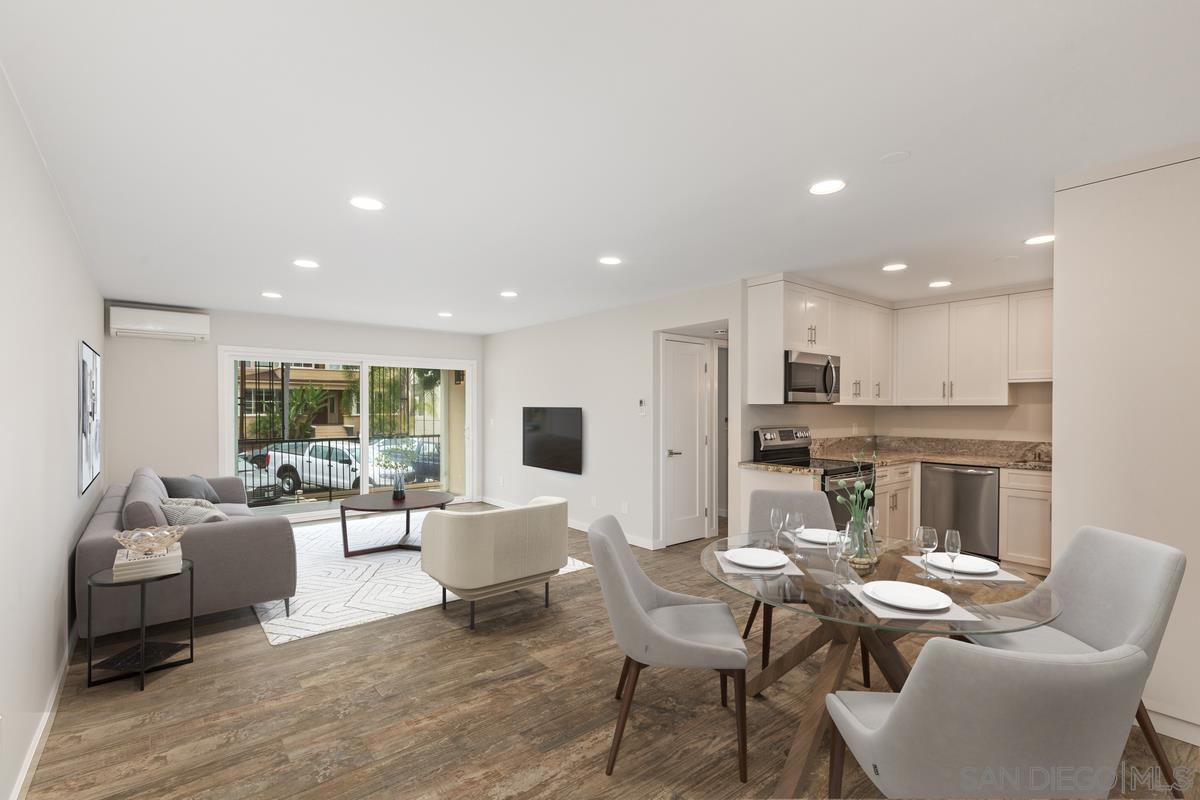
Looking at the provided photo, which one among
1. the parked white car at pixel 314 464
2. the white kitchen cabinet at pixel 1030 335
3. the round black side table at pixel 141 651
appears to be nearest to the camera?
the round black side table at pixel 141 651

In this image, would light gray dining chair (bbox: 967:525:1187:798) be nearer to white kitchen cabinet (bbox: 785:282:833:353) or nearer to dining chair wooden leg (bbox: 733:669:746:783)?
dining chair wooden leg (bbox: 733:669:746:783)

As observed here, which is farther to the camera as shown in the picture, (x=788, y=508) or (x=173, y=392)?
(x=173, y=392)

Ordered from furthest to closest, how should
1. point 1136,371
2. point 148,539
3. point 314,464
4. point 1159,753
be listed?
point 314,464, point 148,539, point 1136,371, point 1159,753

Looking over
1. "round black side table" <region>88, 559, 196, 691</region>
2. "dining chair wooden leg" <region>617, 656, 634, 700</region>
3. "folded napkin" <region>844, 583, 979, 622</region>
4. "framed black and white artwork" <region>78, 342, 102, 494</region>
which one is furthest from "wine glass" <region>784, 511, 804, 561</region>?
"framed black and white artwork" <region>78, 342, 102, 494</region>

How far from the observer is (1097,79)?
1.78 metres

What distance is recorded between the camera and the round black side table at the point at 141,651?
2.76 m

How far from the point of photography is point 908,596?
1.84 m

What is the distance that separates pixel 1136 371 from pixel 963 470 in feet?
9.12

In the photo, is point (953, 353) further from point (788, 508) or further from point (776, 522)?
point (776, 522)

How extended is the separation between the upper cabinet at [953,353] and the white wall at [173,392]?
6574mm

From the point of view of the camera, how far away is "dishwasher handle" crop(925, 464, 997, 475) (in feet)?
15.5
